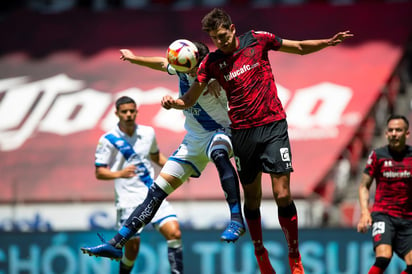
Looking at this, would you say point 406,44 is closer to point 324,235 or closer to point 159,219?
point 324,235

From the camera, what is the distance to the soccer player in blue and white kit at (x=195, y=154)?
24.7 ft

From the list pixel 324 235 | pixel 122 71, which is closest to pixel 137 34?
pixel 122 71

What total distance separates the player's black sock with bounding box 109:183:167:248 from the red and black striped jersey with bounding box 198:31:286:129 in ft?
3.69

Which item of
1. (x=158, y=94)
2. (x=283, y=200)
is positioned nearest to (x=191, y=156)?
(x=283, y=200)

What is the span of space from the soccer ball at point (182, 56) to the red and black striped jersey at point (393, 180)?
256 centimetres

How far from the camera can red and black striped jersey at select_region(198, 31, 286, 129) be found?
23.4ft

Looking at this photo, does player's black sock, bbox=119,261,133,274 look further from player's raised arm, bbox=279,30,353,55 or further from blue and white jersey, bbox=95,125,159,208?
player's raised arm, bbox=279,30,353,55

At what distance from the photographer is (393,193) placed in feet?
29.0

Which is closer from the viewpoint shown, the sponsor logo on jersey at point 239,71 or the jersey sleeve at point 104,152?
the sponsor logo on jersey at point 239,71

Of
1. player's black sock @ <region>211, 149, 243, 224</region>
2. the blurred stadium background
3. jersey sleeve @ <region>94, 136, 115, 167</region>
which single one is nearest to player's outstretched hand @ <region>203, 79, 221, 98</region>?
player's black sock @ <region>211, 149, 243, 224</region>

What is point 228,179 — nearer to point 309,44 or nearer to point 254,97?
point 254,97

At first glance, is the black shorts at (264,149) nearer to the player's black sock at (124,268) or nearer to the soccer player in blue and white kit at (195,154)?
the soccer player in blue and white kit at (195,154)

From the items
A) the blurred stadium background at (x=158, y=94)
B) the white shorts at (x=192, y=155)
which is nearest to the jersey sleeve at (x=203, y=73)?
the white shorts at (x=192, y=155)

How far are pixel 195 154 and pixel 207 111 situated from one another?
1.41 ft
